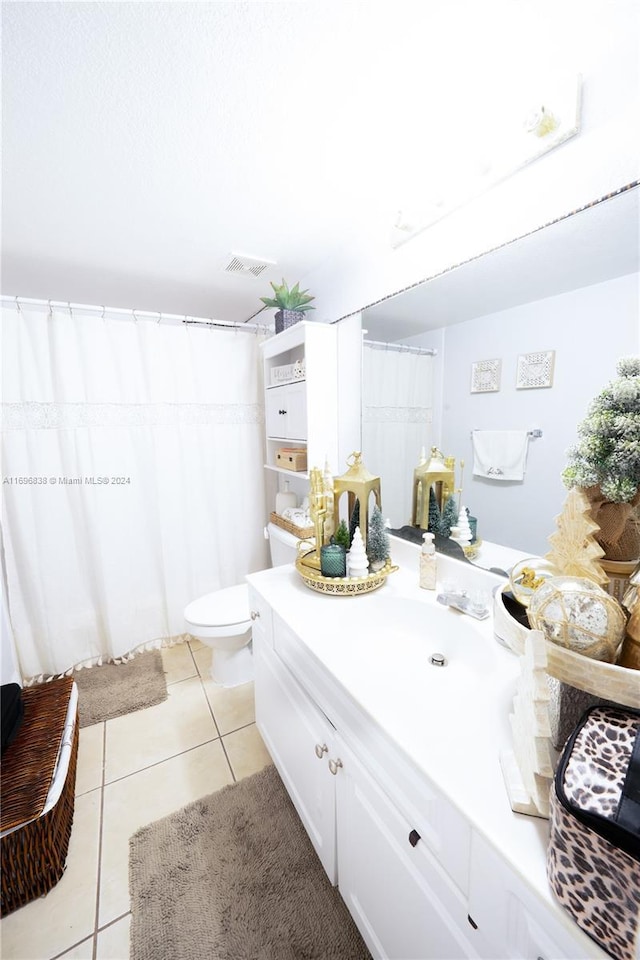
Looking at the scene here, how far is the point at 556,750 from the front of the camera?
0.56m

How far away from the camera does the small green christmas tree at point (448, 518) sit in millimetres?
1237

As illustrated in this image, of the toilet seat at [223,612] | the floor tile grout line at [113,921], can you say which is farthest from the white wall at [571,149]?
the floor tile grout line at [113,921]

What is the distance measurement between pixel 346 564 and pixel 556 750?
0.75m

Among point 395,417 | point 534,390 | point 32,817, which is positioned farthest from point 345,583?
point 32,817

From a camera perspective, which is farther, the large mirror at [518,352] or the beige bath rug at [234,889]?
the beige bath rug at [234,889]

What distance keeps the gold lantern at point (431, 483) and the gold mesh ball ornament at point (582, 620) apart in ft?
2.37

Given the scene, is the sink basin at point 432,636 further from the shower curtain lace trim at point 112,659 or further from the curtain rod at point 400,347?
the shower curtain lace trim at point 112,659

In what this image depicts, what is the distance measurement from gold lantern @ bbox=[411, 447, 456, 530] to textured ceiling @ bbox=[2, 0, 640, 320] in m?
0.92

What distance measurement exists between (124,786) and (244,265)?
91.7 inches

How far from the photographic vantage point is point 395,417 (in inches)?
56.6

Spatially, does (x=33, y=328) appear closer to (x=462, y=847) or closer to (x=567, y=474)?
(x=567, y=474)

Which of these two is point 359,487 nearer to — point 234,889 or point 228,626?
point 228,626

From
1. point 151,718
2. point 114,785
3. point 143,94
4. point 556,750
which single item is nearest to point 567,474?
point 556,750

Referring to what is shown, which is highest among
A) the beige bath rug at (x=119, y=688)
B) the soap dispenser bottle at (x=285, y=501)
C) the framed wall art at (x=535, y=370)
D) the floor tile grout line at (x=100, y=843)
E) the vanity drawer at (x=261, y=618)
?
the framed wall art at (x=535, y=370)
